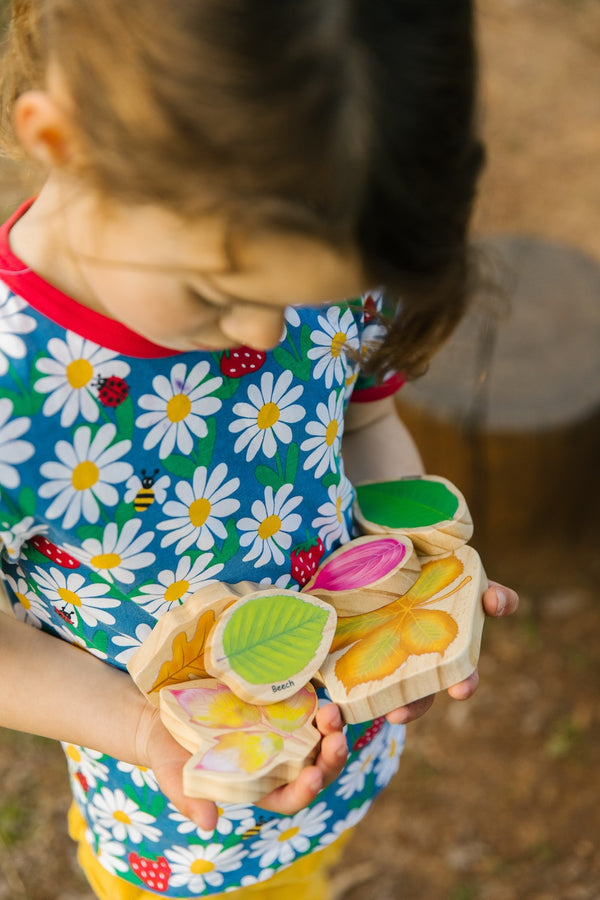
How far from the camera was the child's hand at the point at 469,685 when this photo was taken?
0.99 metres

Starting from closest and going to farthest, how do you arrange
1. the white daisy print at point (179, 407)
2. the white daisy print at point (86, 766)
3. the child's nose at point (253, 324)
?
the child's nose at point (253, 324), the white daisy print at point (179, 407), the white daisy print at point (86, 766)

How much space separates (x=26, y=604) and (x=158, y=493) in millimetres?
249

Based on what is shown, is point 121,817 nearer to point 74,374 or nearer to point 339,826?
point 339,826

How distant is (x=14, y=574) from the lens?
3.16 ft

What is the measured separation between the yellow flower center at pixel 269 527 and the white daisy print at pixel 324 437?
67 millimetres

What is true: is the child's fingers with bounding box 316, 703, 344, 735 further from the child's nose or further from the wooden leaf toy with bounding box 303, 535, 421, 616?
the child's nose

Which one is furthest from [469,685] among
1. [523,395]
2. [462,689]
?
[523,395]

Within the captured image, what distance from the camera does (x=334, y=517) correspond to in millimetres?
1067

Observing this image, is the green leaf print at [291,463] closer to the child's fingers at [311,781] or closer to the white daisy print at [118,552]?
the white daisy print at [118,552]

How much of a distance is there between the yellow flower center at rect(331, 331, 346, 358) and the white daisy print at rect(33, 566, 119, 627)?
358mm

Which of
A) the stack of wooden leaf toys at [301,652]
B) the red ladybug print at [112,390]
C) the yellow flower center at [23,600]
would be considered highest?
the red ladybug print at [112,390]

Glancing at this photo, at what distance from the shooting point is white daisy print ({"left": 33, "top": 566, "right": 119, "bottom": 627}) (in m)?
0.92

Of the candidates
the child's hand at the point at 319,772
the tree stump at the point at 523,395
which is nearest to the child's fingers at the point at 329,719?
the child's hand at the point at 319,772

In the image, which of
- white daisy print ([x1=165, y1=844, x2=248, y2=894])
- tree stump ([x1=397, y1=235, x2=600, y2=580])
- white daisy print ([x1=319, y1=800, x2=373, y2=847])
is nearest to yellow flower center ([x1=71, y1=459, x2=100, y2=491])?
white daisy print ([x1=165, y1=844, x2=248, y2=894])
